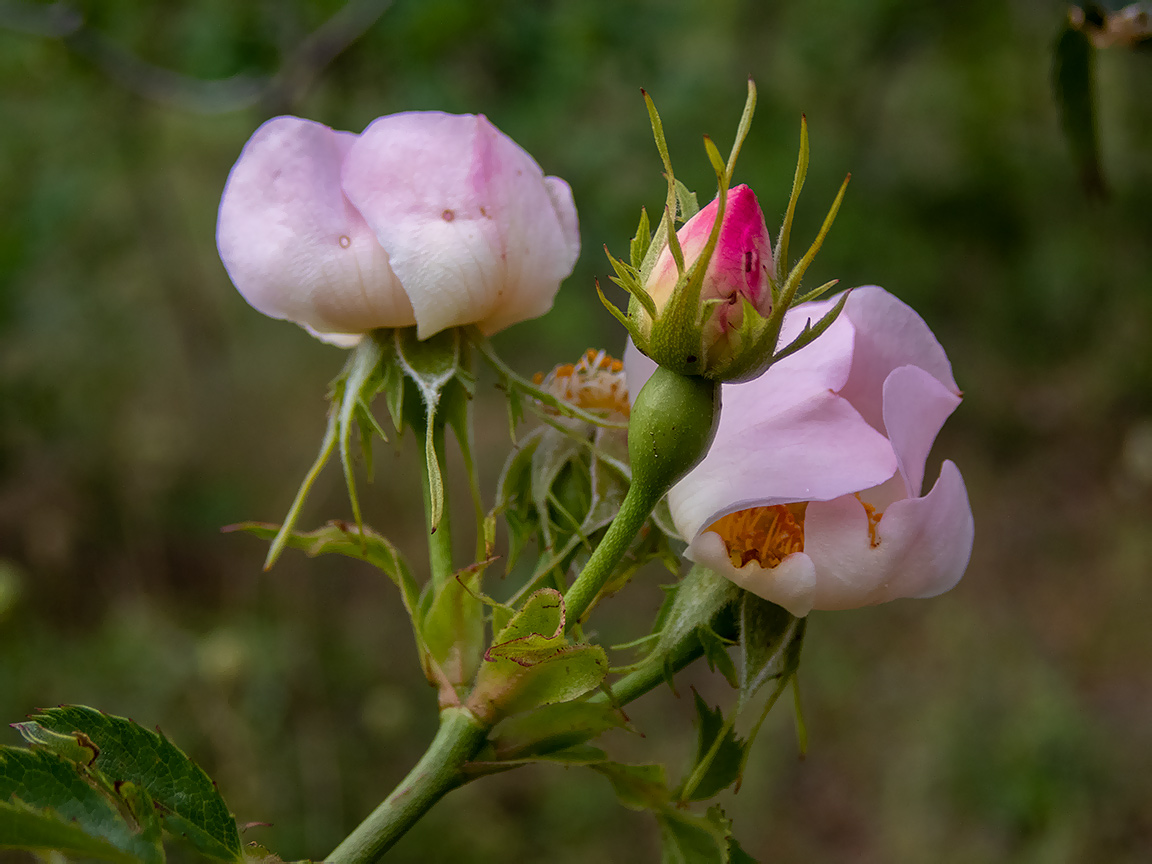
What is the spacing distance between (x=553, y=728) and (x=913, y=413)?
0.37m

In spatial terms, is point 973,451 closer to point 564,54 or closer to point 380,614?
point 380,614

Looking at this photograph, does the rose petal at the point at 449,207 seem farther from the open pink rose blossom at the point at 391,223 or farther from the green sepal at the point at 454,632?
the green sepal at the point at 454,632

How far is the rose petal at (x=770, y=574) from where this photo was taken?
662mm

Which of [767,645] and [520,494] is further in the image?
[520,494]

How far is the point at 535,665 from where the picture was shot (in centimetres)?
67

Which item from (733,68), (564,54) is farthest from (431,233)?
(733,68)

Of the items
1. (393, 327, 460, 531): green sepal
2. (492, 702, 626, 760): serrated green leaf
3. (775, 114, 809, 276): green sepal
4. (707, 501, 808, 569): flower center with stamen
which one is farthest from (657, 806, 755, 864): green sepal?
(775, 114, 809, 276): green sepal

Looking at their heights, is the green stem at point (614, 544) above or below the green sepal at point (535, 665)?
above

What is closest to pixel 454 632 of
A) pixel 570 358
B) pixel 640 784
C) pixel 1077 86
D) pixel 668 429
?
pixel 640 784

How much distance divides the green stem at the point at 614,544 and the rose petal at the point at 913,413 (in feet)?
0.58

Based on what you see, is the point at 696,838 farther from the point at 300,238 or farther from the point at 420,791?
the point at 300,238

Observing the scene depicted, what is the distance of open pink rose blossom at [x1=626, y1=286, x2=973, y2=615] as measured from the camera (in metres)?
0.66

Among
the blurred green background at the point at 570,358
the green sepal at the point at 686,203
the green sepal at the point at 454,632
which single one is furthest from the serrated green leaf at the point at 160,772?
the blurred green background at the point at 570,358

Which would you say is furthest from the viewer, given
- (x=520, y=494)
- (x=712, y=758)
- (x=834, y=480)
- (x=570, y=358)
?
(x=570, y=358)
